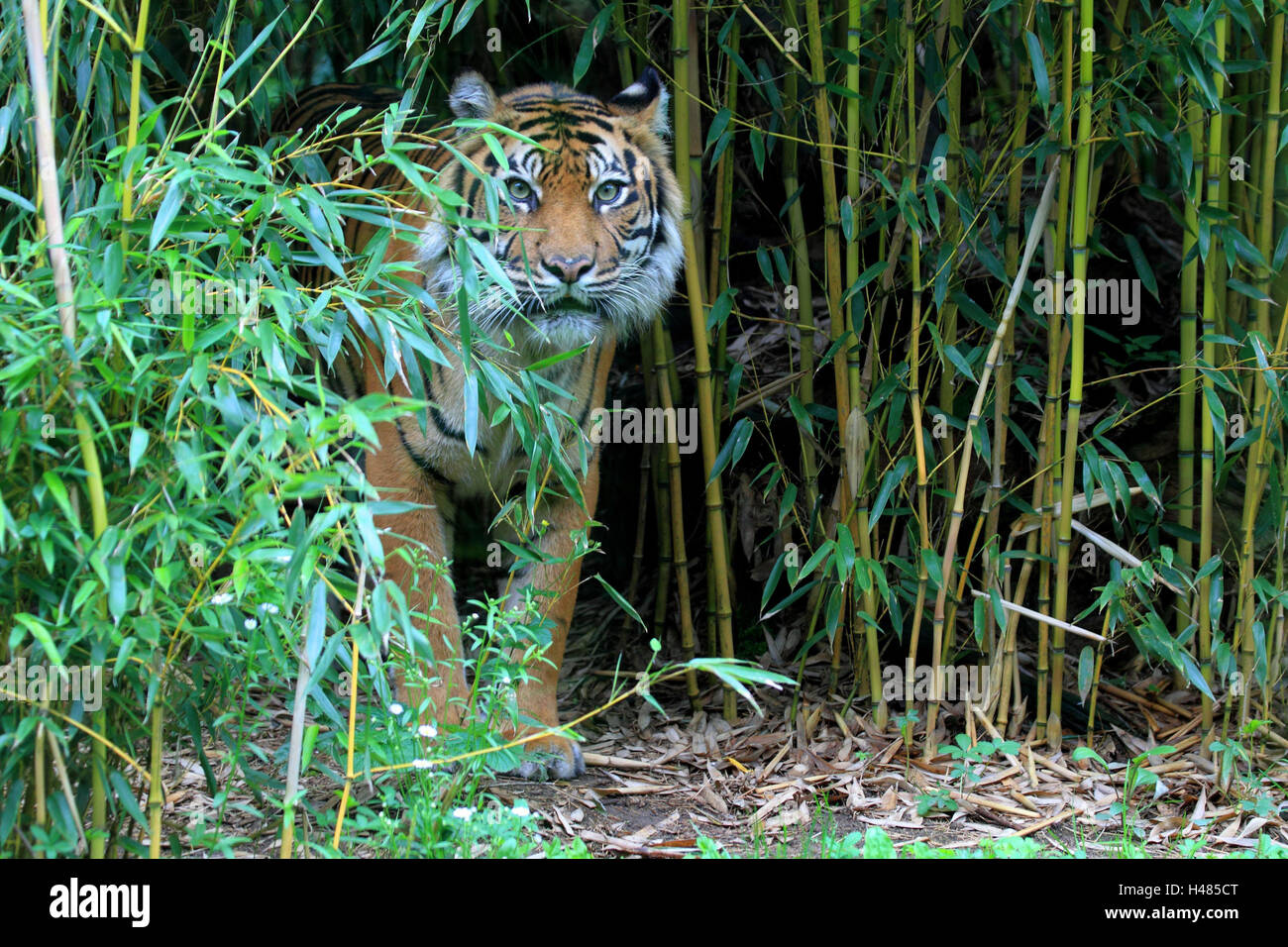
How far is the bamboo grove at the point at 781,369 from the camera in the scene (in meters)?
1.93

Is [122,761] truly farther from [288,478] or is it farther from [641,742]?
[641,742]

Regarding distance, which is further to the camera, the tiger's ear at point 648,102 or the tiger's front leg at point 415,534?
the tiger's ear at point 648,102

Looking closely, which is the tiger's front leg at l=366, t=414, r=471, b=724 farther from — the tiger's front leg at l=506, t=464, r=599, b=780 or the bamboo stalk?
the bamboo stalk

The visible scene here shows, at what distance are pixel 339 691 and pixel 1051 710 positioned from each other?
6.25ft

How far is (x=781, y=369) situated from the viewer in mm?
4219

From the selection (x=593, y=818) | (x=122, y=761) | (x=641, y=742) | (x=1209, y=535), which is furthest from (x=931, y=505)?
(x=122, y=761)

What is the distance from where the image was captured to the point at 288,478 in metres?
1.76

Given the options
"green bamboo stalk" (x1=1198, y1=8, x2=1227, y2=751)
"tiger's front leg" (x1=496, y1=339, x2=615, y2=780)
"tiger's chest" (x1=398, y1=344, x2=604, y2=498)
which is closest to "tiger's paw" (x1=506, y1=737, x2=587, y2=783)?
"tiger's front leg" (x1=496, y1=339, x2=615, y2=780)

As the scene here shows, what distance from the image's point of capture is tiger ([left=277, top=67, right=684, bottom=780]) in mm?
3156

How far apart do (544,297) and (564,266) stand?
3.9 inches
